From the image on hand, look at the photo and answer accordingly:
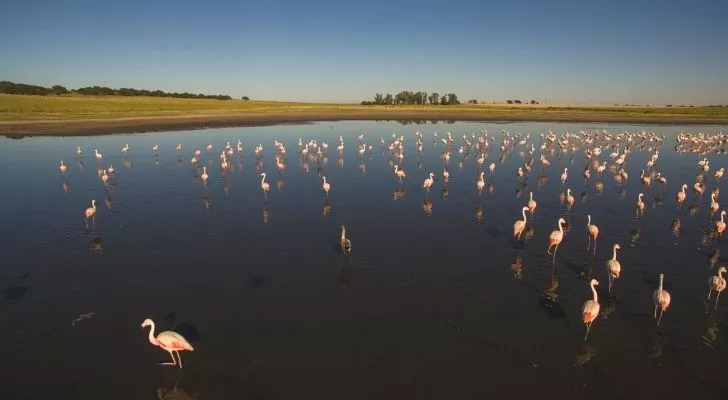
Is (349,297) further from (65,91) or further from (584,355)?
(65,91)

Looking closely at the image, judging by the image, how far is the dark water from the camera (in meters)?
8.98

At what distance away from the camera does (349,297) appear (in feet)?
39.8

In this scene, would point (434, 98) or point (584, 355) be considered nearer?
point (584, 355)

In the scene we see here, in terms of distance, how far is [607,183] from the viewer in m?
26.7

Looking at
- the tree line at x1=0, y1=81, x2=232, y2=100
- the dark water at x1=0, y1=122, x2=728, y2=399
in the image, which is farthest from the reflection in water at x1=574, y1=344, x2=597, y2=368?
the tree line at x1=0, y1=81, x2=232, y2=100

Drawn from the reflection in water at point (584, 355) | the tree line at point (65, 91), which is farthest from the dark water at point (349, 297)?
the tree line at point (65, 91)

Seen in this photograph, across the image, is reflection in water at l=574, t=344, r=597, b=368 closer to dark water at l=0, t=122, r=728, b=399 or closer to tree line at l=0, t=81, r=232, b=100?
dark water at l=0, t=122, r=728, b=399

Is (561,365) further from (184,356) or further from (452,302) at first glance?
(184,356)

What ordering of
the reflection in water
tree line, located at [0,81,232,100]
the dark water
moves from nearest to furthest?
the dark water, the reflection in water, tree line, located at [0,81,232,100]

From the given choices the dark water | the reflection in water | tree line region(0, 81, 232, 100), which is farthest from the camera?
tree line region(0, 81, 232, 100)

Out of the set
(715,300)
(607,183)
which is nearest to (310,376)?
(715,300)

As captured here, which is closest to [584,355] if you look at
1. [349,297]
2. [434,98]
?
[349,297]

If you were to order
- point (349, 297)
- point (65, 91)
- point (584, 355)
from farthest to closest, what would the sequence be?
point (65, 91) → point (349, 297) → point (584, 355)

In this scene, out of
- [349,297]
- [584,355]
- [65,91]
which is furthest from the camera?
[65,91]
